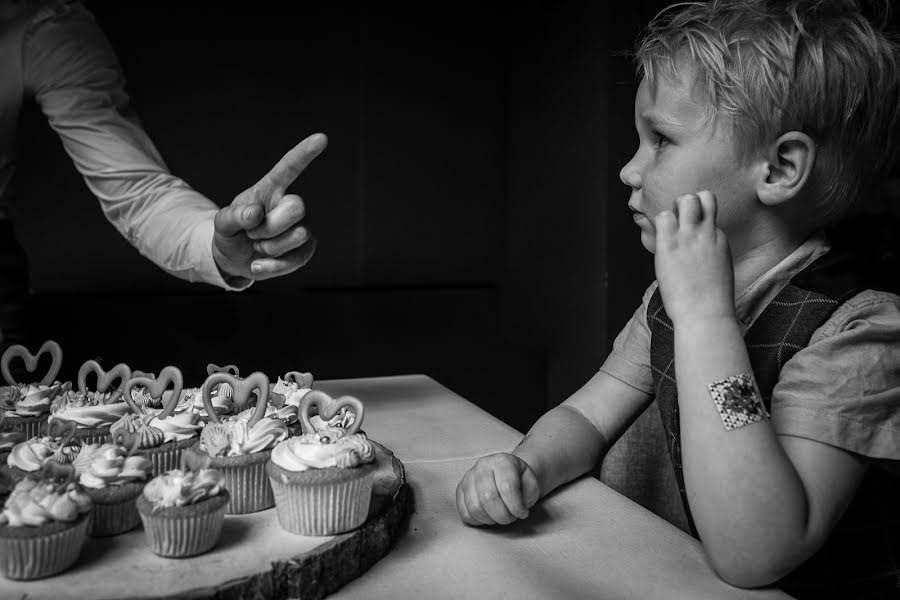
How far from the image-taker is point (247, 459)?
1000 millimetres

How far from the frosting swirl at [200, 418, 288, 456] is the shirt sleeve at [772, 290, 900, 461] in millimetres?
650

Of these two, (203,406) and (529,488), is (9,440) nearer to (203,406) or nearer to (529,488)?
(203,406)

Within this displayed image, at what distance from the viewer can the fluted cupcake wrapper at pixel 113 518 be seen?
871mm

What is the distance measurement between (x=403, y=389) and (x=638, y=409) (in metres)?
0.68

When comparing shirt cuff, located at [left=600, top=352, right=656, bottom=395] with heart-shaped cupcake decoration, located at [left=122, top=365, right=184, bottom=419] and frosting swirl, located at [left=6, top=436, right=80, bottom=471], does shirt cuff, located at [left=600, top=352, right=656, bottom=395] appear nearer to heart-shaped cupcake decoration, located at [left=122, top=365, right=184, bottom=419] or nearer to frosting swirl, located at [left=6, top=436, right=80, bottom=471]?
heart-shaped cupcake decoration, located at [left=122, top=365, right=184, bottom=419]

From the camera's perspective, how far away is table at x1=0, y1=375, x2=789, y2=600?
2.59 feet

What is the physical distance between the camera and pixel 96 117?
211 cm

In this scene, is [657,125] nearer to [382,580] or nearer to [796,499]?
[796,499]

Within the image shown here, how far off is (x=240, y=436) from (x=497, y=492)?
1.18ft

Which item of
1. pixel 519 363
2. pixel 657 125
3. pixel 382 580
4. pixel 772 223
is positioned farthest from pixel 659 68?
pixel 519 363

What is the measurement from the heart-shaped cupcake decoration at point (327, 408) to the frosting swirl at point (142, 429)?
0.69 ft

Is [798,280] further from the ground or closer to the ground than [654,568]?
further from the ground

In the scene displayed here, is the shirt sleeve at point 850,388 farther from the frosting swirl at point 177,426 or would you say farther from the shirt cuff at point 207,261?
the shirt cuff at point 207,261

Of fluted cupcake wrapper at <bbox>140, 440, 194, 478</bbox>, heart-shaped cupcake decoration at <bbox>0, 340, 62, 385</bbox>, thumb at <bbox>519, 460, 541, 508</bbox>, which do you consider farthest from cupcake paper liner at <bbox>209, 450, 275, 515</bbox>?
heart-shaped cupcake decoration at <bbox>0, 340, 62, 385</bbox>
